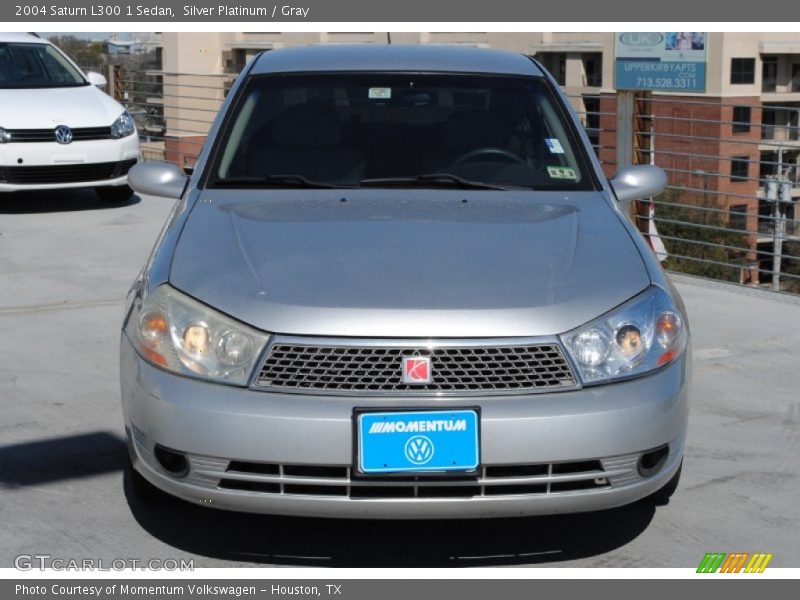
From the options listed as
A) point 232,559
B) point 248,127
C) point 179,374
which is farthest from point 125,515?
point 248,127

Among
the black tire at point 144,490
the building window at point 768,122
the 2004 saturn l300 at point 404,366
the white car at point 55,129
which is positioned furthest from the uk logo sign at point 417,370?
the building window at point 768,122

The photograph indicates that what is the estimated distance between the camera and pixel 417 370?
359 centimetres

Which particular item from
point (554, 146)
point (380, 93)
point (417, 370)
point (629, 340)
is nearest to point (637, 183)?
point (554, 146)

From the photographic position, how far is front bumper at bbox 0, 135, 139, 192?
1113 cm

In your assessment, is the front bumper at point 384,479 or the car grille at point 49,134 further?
the car grille at point 49,134

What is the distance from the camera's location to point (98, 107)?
11.7 meters

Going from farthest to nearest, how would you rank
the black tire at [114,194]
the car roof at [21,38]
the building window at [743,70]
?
1. the building window at [743,70]
2. the car roof at [21,38]
3. the black tire at [114,194]

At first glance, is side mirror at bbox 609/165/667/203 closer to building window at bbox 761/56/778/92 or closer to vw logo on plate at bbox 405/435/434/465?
vw logo on plate at bbox 405/435/434/465

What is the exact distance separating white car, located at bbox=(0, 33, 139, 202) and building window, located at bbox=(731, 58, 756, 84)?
4314cm

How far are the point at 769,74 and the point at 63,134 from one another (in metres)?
47.1

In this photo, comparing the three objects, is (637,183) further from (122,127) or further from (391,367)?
(122,127)

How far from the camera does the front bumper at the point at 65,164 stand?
11.1 meters

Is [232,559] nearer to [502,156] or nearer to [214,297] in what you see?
[214,297]

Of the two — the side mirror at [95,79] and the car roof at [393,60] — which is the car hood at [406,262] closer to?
the car roof at [393,60]
